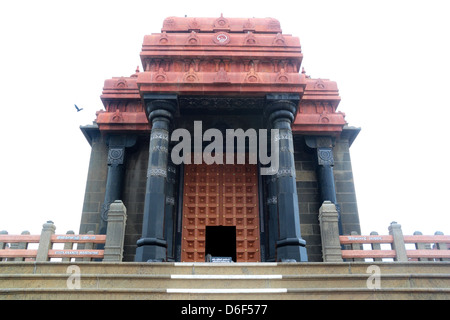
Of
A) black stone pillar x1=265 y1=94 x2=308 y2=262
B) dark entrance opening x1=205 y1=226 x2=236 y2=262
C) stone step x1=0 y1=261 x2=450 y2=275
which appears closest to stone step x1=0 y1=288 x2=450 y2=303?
stone step x1=0 y1=261 x2=450 y2=275

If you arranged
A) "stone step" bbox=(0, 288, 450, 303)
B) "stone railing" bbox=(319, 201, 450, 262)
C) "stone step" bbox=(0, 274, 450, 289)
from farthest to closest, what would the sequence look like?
"stone railing" bbox=(319, 201, 450, 262), "stone step" bbox=(0, 274, 450, 289), "stone step" bbox=(0, 288, 450, 303)

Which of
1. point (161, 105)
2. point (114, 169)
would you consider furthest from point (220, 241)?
point (161, 105)

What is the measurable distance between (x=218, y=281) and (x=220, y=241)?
647 centimetres

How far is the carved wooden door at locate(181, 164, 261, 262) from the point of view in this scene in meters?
14.0

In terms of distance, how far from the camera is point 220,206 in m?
14.7

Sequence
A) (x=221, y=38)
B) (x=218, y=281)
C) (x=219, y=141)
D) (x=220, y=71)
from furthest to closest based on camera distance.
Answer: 1. (x=219, y=141)
2. (x=221, y=38)
3. (x=220, y=71)
4. (x=218, y=281)

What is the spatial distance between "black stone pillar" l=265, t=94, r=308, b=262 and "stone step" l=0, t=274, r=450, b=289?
2326 mm

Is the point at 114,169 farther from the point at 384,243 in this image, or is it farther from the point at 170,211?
the point at 384,243

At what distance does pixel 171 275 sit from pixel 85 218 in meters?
7.75

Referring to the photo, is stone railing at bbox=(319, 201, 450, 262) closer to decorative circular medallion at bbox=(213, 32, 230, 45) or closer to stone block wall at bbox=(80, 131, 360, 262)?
stone block wall at bbox=(80, 131, 360, 262)

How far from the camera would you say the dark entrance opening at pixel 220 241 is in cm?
1412

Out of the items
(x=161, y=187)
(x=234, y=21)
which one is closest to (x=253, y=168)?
(x=161, y=187)

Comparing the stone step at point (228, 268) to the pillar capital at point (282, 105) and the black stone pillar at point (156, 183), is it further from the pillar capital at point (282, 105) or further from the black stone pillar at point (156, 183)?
the pillar capital at point (282, 105)

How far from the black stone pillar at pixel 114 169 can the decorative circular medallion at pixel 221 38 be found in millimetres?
5077
